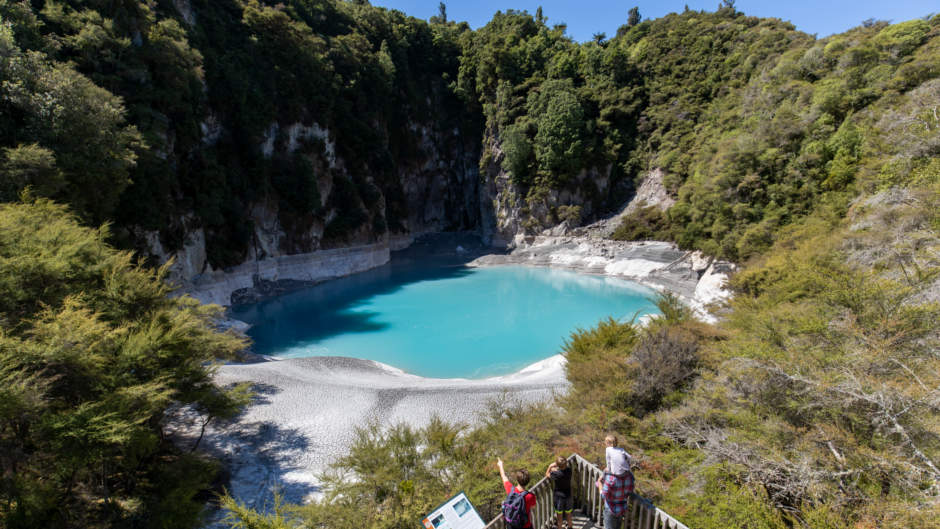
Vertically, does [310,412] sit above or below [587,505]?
below

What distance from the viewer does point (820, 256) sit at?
10711mm

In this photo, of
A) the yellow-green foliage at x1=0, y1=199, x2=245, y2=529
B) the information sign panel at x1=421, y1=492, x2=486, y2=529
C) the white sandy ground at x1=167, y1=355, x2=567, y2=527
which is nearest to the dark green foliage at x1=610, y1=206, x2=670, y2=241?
the white sandy ground at x1=167, y1=355, x2=567, y2=527

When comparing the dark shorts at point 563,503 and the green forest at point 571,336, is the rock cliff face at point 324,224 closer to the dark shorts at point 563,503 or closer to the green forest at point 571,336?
the green forest at point 571,336

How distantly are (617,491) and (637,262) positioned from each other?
30682 millimetres

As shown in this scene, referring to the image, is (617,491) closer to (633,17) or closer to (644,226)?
(644,226)

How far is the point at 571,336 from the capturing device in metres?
14.1

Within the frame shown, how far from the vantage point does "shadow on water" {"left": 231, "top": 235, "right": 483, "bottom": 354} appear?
21656 mm

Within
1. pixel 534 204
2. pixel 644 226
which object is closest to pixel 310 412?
pixel 644 226

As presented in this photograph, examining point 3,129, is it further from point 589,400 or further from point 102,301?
point 589,400

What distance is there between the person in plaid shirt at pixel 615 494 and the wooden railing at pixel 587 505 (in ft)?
0.40

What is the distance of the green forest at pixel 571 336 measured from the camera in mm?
4648

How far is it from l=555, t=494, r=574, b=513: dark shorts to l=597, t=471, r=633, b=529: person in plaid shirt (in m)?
0.46

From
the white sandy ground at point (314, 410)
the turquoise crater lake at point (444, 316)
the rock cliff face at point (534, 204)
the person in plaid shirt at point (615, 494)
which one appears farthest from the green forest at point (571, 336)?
the turquoise crater lake at point (444, 316)

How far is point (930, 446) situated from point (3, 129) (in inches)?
870
